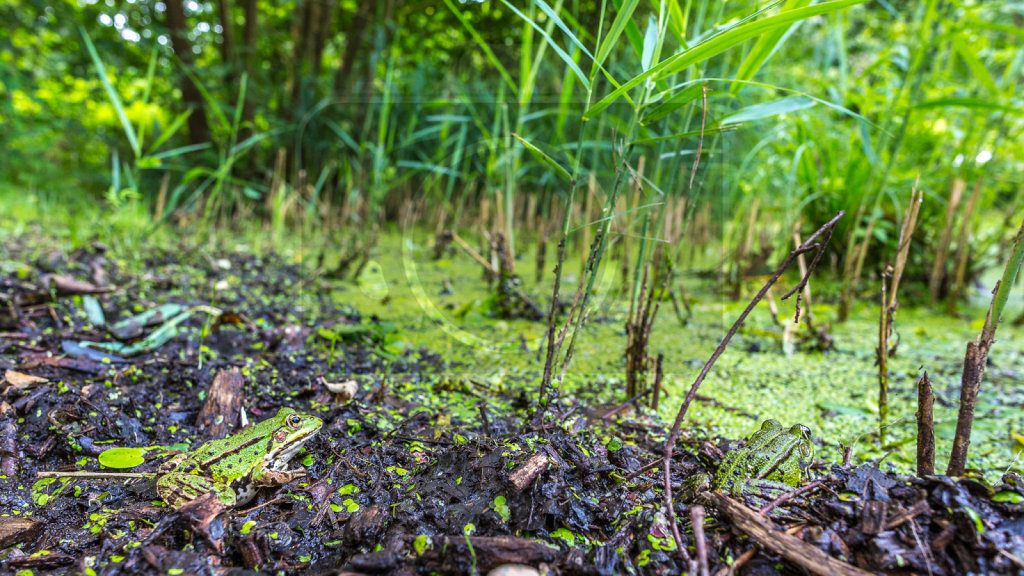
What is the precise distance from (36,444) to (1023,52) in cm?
282

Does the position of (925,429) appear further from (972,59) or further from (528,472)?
(972,59)

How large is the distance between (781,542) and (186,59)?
3854 millimetres

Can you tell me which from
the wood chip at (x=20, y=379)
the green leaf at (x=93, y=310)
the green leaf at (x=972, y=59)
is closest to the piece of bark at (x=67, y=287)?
the green leaf at (x=93, y=310)

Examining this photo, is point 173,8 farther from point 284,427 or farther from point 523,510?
point 523,510

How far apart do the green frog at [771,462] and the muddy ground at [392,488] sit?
44mm

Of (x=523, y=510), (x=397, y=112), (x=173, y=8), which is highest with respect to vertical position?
(x=173, y=8)

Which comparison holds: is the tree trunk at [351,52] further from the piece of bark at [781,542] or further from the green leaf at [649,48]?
the piece of bark at [781,542]

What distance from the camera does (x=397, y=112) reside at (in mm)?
2836

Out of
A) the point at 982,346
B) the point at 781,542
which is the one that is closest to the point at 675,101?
the point at 982,346

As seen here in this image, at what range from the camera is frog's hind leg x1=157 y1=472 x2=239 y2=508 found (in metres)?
0.70

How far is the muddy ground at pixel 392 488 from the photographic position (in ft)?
1.95

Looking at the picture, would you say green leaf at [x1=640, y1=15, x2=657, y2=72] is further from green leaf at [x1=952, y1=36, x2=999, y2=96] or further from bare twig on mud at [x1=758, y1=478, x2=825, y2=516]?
green leaf at [x1=952, y1=36, x2=999, y2=96]

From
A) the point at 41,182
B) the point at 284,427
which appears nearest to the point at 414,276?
the point at 284,427

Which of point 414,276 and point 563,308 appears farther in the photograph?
point 414,276
